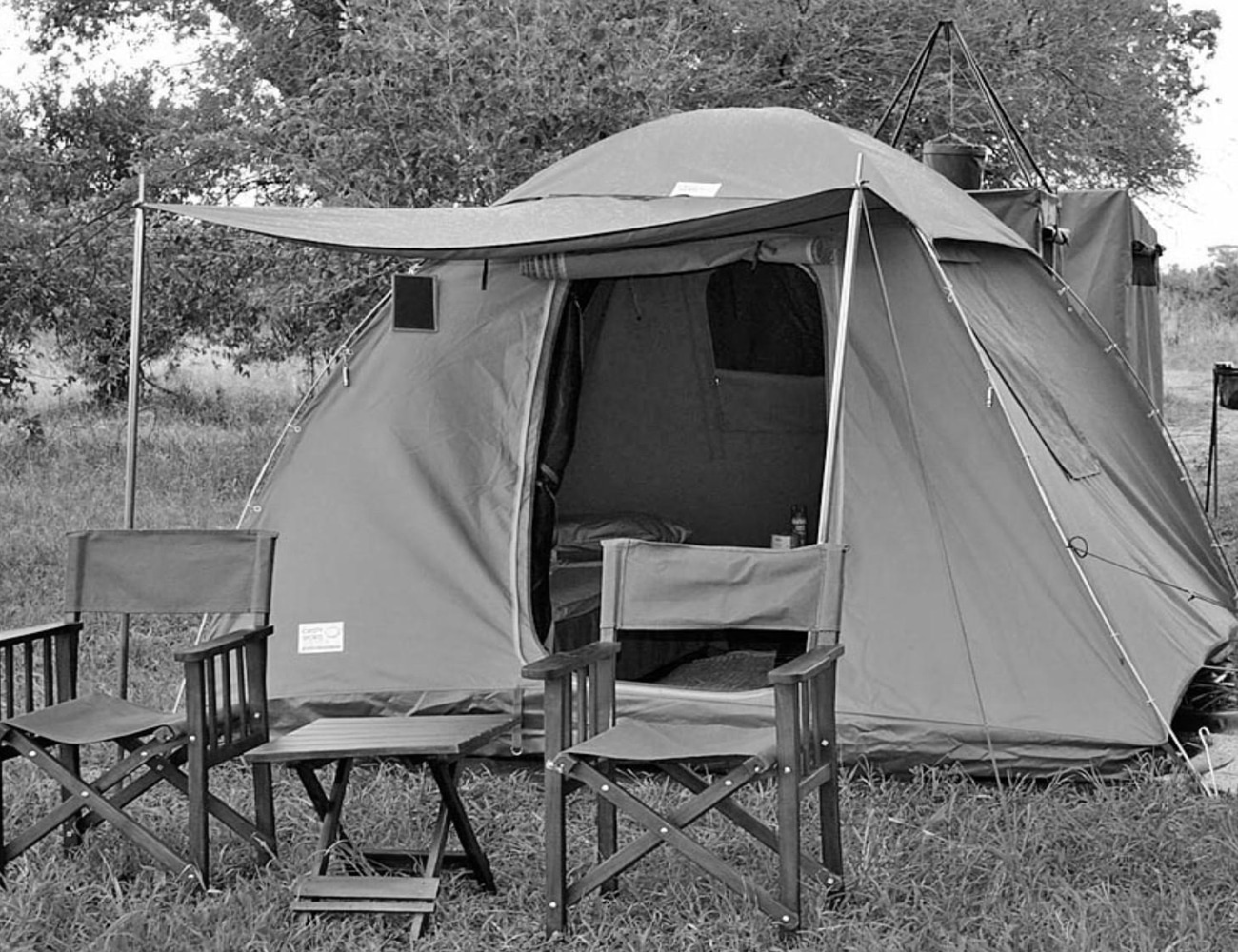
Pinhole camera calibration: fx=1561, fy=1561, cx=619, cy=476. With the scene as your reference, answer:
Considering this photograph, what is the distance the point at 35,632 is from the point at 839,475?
1976 millimetres

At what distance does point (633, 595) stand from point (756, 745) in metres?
0.45

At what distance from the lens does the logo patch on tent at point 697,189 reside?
4164 mm

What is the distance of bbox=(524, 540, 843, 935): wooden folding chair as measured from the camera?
2875mm

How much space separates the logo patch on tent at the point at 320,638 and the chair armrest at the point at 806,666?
1617 mm

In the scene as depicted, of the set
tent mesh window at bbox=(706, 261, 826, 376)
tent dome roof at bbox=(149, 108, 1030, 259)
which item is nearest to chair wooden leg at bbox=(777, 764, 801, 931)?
tent dome roof at bbox=(149, 108, 1030, 259)

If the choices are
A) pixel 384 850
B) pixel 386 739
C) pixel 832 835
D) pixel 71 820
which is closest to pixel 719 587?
pixel 832 835

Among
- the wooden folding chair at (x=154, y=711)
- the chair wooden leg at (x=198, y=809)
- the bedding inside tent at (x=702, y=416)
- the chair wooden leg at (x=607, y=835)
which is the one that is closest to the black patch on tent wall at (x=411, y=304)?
the bedding inside tent at (x=702, y=416)

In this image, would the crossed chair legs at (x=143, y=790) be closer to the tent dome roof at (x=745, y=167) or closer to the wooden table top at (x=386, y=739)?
the wooden table top at (x=386, y=739)

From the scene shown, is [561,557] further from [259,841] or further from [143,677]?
[259,841]

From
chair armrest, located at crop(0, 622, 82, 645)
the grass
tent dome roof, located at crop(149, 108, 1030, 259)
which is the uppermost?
tent dome roof, located at crop(149, 108, 1030, 259)

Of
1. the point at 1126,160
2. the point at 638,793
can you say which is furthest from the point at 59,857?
the point at 1126,160

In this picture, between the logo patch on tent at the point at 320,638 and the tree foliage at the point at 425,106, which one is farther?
the tree foliage at the point at 425,106

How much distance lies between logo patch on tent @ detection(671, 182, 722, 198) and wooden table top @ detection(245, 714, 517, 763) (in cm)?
156

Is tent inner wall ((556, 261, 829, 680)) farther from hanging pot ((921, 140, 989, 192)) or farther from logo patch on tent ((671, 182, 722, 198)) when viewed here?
logo patch on tent ((671, 182, 722, 198))
